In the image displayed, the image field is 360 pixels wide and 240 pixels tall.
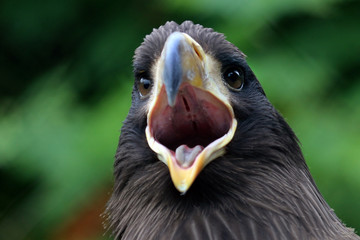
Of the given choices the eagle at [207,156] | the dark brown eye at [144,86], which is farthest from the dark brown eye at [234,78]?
the dark brown eye at [144,86]

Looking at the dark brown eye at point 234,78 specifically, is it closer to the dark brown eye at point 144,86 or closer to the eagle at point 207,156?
the eagle at point 207,156

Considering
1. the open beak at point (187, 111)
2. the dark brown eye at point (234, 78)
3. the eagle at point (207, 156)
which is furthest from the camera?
the dark brown eye at point (234, 78)

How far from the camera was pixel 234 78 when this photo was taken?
291 cm

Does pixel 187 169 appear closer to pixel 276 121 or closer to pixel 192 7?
pixel 276 121

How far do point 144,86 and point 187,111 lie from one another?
21 cm

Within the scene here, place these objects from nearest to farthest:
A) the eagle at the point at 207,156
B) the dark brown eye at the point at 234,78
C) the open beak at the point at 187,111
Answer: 1. the open beak at the point at 187,111
2. the eagle at the point at 207,156
3. the dark brown eye at the point at 234,78

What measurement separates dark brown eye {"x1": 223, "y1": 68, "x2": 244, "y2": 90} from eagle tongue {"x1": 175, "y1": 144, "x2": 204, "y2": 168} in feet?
1.01

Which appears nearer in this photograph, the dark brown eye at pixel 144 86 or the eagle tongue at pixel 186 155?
the eagle tongue at pixel 186 155

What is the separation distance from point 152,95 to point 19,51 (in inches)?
114

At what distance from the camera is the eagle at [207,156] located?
8.77ft

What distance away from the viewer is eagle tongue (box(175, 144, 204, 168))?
8.43 feet

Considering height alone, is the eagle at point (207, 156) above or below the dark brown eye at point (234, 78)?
below

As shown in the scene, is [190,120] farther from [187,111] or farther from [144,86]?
[144,86]

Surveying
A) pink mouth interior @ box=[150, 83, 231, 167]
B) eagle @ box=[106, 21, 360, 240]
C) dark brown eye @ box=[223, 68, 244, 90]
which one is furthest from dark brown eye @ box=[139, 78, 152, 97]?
dark brown eye @ box=[223, 68, 244, 90]
